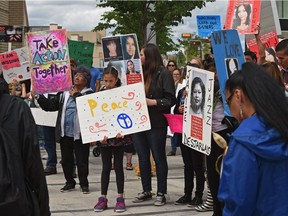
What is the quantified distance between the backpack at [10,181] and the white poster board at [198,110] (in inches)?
130

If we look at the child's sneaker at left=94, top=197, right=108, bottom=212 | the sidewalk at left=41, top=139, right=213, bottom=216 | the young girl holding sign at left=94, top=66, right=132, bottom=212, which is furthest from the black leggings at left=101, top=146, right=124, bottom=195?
the sidewalk at left=41, top=139, right=213, bottom=216

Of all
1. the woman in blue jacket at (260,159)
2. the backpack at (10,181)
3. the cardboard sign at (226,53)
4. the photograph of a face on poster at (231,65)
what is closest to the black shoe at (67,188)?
the cardboard sign at (226,53)

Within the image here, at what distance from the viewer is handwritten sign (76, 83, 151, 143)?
682 cm

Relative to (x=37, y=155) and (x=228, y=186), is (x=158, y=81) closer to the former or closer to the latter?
(x=37, y=155)

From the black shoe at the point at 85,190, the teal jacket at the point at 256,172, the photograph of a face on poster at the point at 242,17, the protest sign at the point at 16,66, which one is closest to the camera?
the teal jacket at the point at 256,172

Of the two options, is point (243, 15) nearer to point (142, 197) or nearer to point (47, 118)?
point (142, 197)

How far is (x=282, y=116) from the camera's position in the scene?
2.62m

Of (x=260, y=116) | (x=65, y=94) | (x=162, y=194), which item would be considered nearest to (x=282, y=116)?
(x=260, y=116)

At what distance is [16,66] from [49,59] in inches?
92.2

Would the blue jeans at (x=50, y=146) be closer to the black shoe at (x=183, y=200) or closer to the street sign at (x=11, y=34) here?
the black shoe at (x=183, y=200)

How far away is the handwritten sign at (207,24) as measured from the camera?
595 inches

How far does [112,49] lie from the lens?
7.57 meters

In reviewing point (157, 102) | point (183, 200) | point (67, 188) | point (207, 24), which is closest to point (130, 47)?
point (157, 102)

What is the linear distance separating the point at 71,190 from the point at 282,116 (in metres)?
5.96
